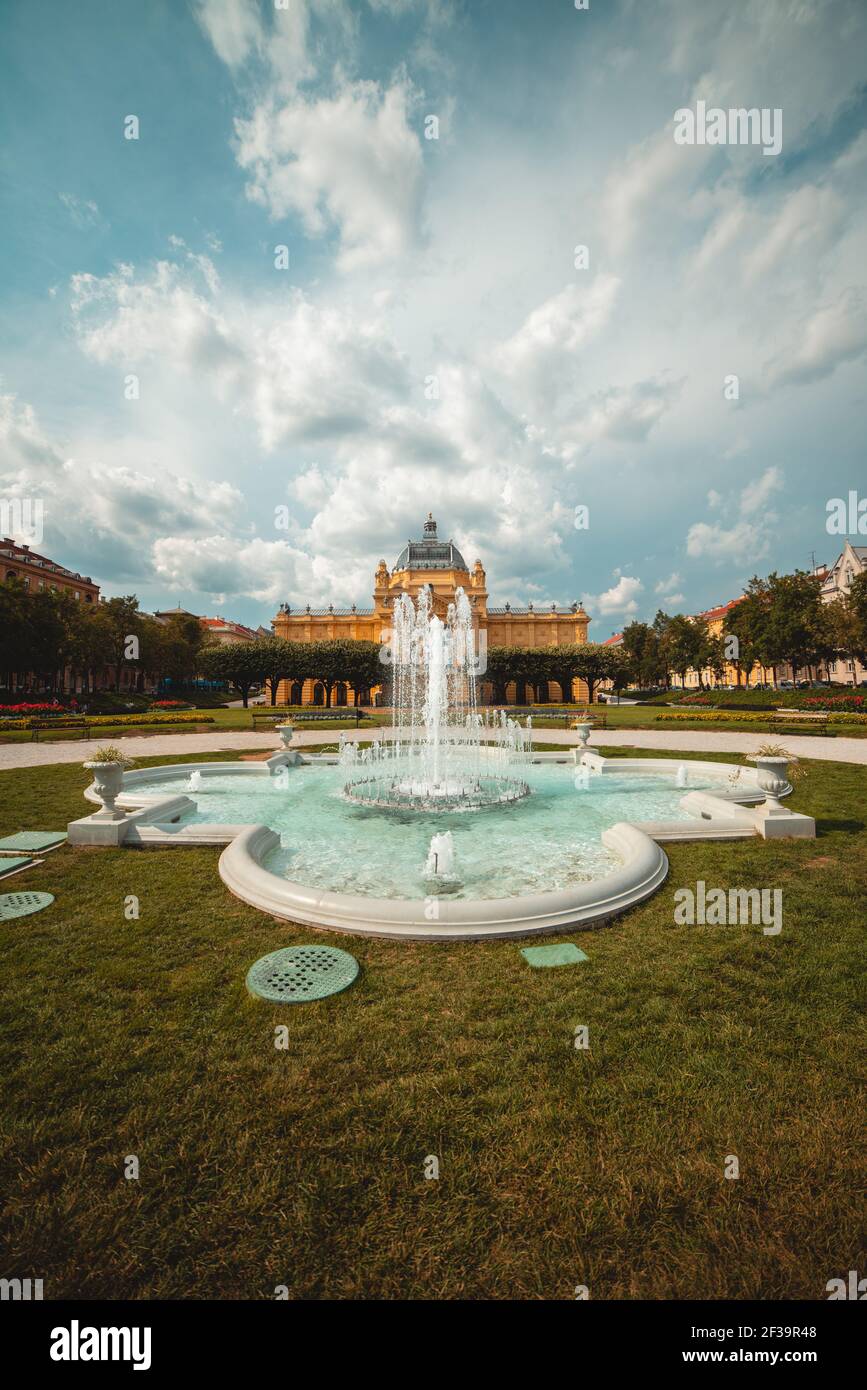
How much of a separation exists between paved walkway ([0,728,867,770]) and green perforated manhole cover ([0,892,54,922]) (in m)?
13.6

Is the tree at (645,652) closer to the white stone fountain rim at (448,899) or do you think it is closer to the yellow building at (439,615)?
the yellow building at (439,615)

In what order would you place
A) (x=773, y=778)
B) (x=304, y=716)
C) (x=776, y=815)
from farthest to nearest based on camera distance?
(x=304, y=716), (x=773, y=778), (x=776, y=815)

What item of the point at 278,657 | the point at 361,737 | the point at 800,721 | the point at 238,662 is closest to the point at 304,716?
the point at 361,737

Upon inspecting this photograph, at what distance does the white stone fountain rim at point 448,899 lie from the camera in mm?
5914

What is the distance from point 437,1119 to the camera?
346cm

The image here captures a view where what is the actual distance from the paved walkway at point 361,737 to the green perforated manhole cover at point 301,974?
57.0ft

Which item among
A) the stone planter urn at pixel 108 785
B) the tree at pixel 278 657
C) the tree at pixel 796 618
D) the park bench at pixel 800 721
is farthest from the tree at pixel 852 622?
the stone planter urn at pixel 108 785

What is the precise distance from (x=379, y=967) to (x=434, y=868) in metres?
2.83

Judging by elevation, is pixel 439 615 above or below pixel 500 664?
above

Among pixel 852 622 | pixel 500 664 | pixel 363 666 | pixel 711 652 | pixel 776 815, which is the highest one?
pixel 852 622

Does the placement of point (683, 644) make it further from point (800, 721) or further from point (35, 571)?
point (35, 571)

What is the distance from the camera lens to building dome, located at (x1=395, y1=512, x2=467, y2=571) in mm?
82000

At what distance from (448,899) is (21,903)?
18.0 ft
